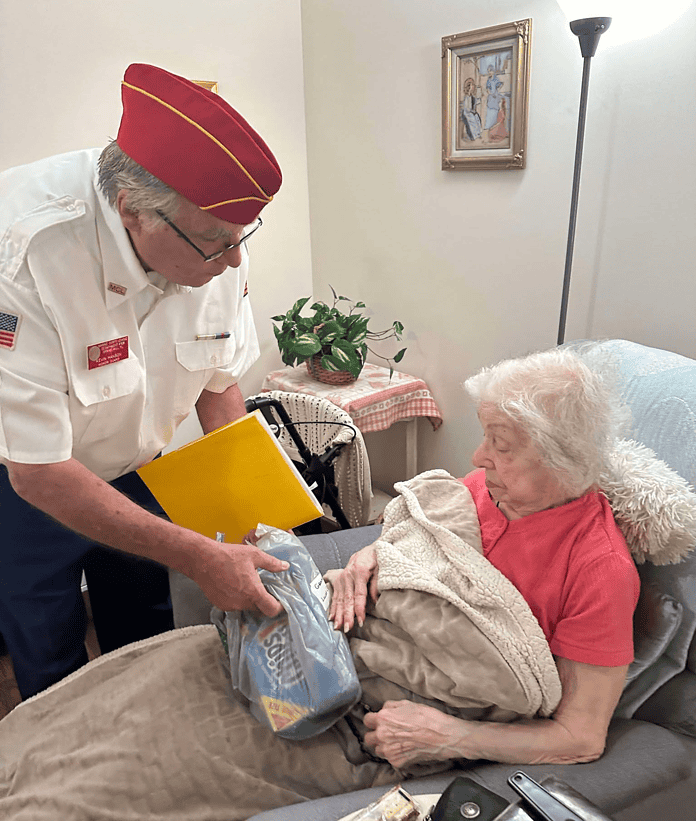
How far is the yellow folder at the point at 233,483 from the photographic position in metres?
1.50

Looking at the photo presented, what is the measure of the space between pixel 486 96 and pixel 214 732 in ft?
6.86

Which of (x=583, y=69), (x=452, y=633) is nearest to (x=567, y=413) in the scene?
(x=452, y=633)

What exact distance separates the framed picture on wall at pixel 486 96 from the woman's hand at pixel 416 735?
70.2 inches

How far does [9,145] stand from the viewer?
228 centimetres

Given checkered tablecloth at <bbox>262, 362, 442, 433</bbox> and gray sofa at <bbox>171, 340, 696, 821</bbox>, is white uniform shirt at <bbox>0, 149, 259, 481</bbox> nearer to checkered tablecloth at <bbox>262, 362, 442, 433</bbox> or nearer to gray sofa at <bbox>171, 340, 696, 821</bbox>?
gray sofa at <bbox>171, 340, 696, 821</bbox>

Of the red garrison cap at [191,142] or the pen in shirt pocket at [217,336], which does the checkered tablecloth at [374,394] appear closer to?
the pen in shirt pocket at [217,336]

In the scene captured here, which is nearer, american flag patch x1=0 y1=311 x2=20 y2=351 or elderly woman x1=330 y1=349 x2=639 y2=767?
elderly woman x1=330 y1=349 x2=639 y2=767

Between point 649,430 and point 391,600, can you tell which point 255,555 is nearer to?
point 391,600

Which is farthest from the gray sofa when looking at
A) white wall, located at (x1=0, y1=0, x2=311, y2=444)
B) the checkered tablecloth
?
white wall, located at (x1=0, y1=0, x2=311, y2=444)

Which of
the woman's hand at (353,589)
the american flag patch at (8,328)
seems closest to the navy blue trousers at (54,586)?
the american flag patch at (8,328)

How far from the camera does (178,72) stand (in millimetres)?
2592

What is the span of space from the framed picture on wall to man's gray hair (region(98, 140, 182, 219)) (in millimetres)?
1437

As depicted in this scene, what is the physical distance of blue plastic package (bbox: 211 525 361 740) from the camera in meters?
1.14

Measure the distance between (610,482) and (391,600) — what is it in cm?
48
